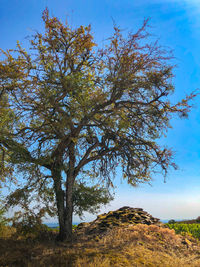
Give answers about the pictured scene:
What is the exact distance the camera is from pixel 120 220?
620 inches

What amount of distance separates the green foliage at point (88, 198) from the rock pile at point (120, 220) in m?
1.22

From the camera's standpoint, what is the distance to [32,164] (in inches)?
466

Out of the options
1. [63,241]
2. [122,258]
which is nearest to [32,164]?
[63,241]

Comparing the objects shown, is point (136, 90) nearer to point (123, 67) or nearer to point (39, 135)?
point (123, 67)

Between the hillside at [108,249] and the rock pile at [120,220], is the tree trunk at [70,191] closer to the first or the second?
the hillside at [108,249]

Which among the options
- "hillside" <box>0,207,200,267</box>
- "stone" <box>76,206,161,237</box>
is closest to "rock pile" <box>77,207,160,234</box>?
"stone" <box>76,206,161,237</box>

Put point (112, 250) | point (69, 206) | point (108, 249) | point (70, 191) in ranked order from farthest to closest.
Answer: point (70, 191), point (69, 206), point (108, 249), point (112, 250)

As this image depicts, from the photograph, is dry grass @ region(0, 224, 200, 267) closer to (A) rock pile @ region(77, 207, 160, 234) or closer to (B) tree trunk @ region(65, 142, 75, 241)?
(B) tree trunk @ region(65, 142, 75, 241)

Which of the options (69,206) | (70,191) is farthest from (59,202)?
(70,191)

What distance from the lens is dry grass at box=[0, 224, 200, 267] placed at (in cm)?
894

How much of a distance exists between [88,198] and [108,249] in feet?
13.0

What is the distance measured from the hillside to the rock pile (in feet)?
0.33

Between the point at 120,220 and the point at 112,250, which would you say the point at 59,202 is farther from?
the point at 120,220

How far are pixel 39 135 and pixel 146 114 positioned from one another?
229 inches
